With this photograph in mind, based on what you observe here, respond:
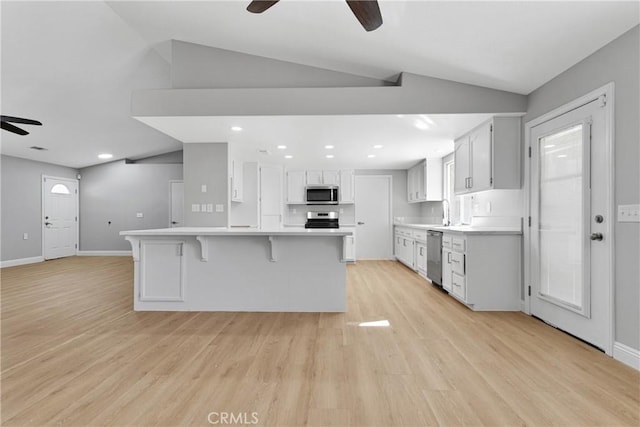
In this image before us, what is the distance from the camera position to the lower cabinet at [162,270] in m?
3.62

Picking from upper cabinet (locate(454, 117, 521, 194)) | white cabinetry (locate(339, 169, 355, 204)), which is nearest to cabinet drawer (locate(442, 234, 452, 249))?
upper cabinet (locate(454, 117, 521, 194))

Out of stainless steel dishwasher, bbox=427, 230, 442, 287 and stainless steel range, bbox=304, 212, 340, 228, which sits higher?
stainless steel range, bbox=304, 212, 340, 228

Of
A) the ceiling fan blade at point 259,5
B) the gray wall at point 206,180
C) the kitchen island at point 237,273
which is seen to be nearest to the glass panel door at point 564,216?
the kitchen island at point 237,273

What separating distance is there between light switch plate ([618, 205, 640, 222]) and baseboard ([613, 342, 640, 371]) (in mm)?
880

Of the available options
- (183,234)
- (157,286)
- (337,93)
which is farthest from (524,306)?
(157,286)

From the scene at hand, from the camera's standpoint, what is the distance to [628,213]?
2266mm

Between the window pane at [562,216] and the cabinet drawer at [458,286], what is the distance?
2.41ft

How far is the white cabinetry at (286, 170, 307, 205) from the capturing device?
7320 mm

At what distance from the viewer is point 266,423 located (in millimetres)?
1649

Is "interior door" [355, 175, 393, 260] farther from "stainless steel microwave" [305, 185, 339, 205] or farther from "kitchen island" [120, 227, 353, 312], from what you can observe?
"kitchen island" [120, 227, 353, 312]

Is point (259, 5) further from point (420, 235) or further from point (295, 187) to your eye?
point (295, 187)

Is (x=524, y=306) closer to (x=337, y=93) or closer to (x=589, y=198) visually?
(x=589, y=198)

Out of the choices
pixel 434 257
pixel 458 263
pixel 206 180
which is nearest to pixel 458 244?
pixel 458 263

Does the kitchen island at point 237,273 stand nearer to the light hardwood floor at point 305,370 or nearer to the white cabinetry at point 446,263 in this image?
the light hardwood floor at point 305,370
